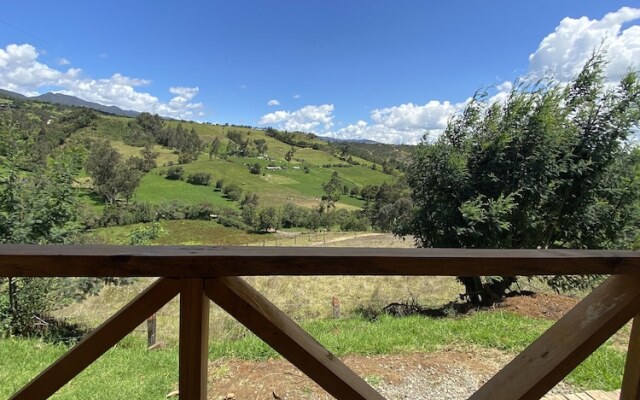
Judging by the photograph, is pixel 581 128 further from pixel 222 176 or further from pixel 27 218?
pixel 222 176

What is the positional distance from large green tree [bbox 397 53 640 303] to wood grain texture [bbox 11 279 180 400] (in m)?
7.19

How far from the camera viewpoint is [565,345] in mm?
1118

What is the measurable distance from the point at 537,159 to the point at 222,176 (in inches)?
2641

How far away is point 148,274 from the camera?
3.15 feet

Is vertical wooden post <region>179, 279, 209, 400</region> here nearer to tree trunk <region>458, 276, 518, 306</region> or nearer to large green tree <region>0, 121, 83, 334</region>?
large green tree <region>0, 121, 83, 334</region>

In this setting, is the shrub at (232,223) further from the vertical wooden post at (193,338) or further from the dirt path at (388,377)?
the vertical wooden post at (193,338)

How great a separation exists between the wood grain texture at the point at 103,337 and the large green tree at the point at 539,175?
719cm

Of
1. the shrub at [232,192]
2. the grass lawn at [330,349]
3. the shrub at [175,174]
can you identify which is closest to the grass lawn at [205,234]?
the shrub at [232,192]

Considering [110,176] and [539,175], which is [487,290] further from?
[110,176]

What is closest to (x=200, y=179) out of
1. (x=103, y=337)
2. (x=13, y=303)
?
(x=13, y=303)

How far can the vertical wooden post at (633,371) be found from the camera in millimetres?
1251

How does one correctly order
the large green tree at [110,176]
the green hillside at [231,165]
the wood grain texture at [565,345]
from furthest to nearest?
1. the green hillside at [231,165]
2. the large green tree at [110,176]
3. the wood grain texture at [565,345]

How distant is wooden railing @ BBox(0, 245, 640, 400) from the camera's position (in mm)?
958

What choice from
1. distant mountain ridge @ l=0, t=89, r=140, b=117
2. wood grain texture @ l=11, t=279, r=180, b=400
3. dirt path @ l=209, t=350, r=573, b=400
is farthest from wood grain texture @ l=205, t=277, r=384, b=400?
distant mountain ridge @ l=0, t=89, r=140, b=117
